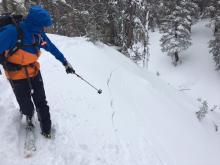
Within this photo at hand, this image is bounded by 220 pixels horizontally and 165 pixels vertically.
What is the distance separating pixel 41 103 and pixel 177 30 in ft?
106

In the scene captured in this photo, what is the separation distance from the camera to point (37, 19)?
4.41 metres

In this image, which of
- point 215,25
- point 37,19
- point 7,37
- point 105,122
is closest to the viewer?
point 7,37

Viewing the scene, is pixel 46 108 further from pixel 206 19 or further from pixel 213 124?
pixel 206 19

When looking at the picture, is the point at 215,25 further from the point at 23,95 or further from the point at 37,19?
the point at 37,19

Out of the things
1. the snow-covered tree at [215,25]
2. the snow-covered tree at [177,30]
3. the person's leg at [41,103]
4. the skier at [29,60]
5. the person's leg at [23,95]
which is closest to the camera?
the skier at [29,60]

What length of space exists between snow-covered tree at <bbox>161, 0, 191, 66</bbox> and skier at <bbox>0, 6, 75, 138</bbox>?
30.9 metres

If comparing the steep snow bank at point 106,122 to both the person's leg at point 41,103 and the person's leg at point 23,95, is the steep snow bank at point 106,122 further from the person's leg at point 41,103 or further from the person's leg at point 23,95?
the person's leg at point 23,95

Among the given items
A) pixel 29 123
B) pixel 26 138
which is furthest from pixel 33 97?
pixel 26 138

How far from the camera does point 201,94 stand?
2975cm

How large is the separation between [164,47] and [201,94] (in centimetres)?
838

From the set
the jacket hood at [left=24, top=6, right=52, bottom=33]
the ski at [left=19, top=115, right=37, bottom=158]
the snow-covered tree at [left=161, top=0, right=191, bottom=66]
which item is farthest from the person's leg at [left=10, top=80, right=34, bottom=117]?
the snow-covered tree at [left=161, top=0, right=191, bottom=66]

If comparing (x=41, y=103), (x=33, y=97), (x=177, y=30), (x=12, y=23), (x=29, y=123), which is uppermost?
(x=12, y=23)

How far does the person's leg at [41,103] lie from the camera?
503 centimetres

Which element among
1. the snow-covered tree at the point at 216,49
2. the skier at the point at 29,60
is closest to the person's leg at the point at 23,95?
the skier at the point at 29,60
